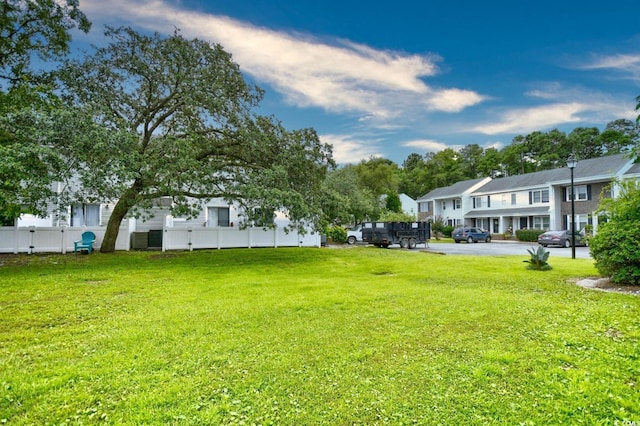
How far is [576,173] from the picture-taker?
1208 inches

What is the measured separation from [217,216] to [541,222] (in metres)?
29.9

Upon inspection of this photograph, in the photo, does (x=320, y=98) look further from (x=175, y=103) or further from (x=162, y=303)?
(x=162, y=303)

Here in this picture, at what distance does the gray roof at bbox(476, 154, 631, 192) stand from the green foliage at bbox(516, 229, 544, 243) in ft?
18.0

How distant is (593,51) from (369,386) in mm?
17260

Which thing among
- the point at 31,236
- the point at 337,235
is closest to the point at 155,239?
the point at 31,236

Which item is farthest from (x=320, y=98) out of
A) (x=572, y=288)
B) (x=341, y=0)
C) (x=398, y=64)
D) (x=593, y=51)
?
(x=572, y=288)

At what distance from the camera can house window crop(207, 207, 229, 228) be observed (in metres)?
21.1

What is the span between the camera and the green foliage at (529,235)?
96.6ft

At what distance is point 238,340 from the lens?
14.7 ft

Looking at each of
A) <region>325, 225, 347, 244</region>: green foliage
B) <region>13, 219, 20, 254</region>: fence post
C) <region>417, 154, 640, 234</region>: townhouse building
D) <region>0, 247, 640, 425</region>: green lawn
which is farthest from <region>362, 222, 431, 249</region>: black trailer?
<region>13, 219, 20, 254</region>: fence post

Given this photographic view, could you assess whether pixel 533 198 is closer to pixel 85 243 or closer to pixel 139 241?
pixel 139 241

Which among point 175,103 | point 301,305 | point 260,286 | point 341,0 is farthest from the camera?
point 175,103

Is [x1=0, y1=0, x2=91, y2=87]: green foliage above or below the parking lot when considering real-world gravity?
above

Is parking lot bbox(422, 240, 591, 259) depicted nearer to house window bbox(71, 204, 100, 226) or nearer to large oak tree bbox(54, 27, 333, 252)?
large oak tree bbox(54, 27, 333, 252)
